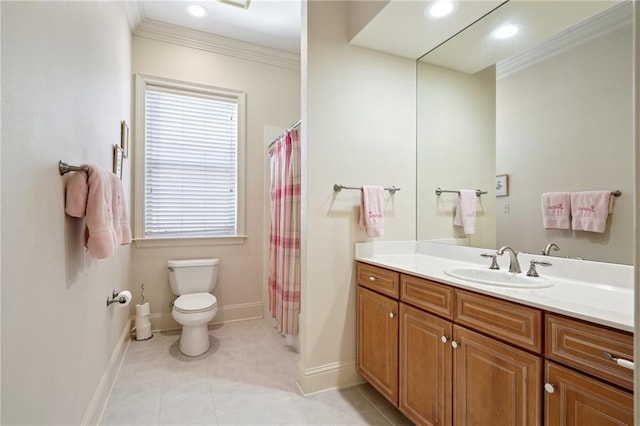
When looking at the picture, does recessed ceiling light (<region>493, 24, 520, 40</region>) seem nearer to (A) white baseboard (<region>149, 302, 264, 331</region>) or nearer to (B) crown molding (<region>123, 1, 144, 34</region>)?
(B) crown molding (<region>123, 1, 144, 34</region>)

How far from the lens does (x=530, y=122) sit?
1.60m

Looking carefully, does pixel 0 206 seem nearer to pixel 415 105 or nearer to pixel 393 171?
pixel 393 171

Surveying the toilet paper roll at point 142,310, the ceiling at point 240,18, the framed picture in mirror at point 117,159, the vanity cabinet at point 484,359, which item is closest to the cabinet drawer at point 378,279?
the vanity cabinet at point 484,359

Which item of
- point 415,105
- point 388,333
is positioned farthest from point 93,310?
point 415,105

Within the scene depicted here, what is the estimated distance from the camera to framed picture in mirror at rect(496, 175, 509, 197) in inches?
67.7

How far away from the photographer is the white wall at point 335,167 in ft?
6.33

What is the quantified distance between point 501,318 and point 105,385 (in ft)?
7.08

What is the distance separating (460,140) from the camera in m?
2.11

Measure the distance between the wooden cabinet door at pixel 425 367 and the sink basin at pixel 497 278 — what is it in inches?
9.7

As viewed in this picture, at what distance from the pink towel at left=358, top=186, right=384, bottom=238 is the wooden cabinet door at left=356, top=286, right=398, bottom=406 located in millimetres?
396

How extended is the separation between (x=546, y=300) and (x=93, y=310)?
6.69 feet

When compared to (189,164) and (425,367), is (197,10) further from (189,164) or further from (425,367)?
(425,367)

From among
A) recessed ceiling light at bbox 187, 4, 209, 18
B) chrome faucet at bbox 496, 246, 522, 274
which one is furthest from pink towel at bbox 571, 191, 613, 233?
recessed ceiling light at bbox 187, 4, 209, 18

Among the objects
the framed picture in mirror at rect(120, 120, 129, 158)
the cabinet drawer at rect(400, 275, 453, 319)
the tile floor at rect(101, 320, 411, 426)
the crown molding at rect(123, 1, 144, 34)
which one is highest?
the crown molding at rect(123, 1, 144, 34)
